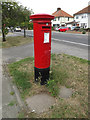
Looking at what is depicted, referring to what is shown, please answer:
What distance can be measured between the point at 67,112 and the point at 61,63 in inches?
127

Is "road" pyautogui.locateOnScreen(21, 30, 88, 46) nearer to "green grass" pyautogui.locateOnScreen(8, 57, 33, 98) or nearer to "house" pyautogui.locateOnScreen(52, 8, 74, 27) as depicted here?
"green grass" pyautogui.locateOnScreen(8, 57, 33, 98)

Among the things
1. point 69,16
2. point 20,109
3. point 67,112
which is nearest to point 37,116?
point 20,109

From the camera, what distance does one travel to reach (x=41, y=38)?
133 inches

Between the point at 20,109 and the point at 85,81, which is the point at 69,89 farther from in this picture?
the point at 20,109

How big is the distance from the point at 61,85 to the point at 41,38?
173cm

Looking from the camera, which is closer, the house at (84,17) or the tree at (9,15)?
the tree at (9,15)

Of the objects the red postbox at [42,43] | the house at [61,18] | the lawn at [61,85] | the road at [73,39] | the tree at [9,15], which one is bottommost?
the lawn at [61,85]

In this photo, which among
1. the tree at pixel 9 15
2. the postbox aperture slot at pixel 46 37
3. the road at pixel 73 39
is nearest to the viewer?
the postbox aperture slot at pixel 46 37

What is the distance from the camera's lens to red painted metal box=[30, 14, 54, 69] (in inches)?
127

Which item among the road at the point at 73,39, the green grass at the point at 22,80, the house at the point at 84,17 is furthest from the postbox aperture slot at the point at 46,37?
the house at the point at 84,17

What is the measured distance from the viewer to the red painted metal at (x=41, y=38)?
3.22 meters

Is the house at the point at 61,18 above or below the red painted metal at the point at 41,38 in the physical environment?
above

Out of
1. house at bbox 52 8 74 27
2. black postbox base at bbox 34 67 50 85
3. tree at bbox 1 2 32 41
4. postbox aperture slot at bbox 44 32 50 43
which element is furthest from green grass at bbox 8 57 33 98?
house at bbox 52 8 74 27

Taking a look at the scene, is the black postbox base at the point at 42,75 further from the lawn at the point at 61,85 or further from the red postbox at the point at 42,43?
the lawn at the point at 61,85
